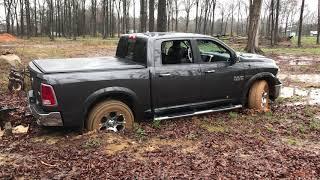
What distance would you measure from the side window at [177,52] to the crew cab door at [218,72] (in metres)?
0.22

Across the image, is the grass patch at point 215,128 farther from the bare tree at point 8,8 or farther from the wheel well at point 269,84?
the bare tree at point 8,8

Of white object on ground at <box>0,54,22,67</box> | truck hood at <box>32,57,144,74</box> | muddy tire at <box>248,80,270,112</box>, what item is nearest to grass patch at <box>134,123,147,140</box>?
truck hood at <box>32,57,144,74</box>

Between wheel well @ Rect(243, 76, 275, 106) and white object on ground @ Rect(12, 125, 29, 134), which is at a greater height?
wheel well @ Rect(243, 76, 275, 106)

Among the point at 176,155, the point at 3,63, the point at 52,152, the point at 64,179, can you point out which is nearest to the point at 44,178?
the point at 64,179

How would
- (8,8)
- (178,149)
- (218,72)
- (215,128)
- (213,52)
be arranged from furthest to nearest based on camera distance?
(8,8), (213,52), (218,72), (215,128), (178,149)

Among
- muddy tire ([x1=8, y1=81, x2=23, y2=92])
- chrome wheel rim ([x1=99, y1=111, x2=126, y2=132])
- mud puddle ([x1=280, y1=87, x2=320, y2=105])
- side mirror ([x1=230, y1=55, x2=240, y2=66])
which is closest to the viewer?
chrome wheel rim ([x1=99, y1=111, x2=126, y2=132])

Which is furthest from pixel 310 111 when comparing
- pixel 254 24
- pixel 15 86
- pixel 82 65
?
pixel 254 24

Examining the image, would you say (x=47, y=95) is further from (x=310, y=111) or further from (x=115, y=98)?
(x=310, y=111)

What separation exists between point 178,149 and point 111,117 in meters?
Result: 1.45

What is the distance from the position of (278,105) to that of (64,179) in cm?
635

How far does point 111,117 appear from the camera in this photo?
6.91 meters

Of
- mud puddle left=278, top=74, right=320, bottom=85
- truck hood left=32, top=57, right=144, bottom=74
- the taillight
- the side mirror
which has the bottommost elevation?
mud puddle left=278, top=74, right=320, bottom=85

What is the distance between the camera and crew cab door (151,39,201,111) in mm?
7238

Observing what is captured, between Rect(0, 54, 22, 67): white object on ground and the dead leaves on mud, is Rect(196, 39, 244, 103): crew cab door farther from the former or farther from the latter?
Rect(0, 54, 22, 67): white object on ground
